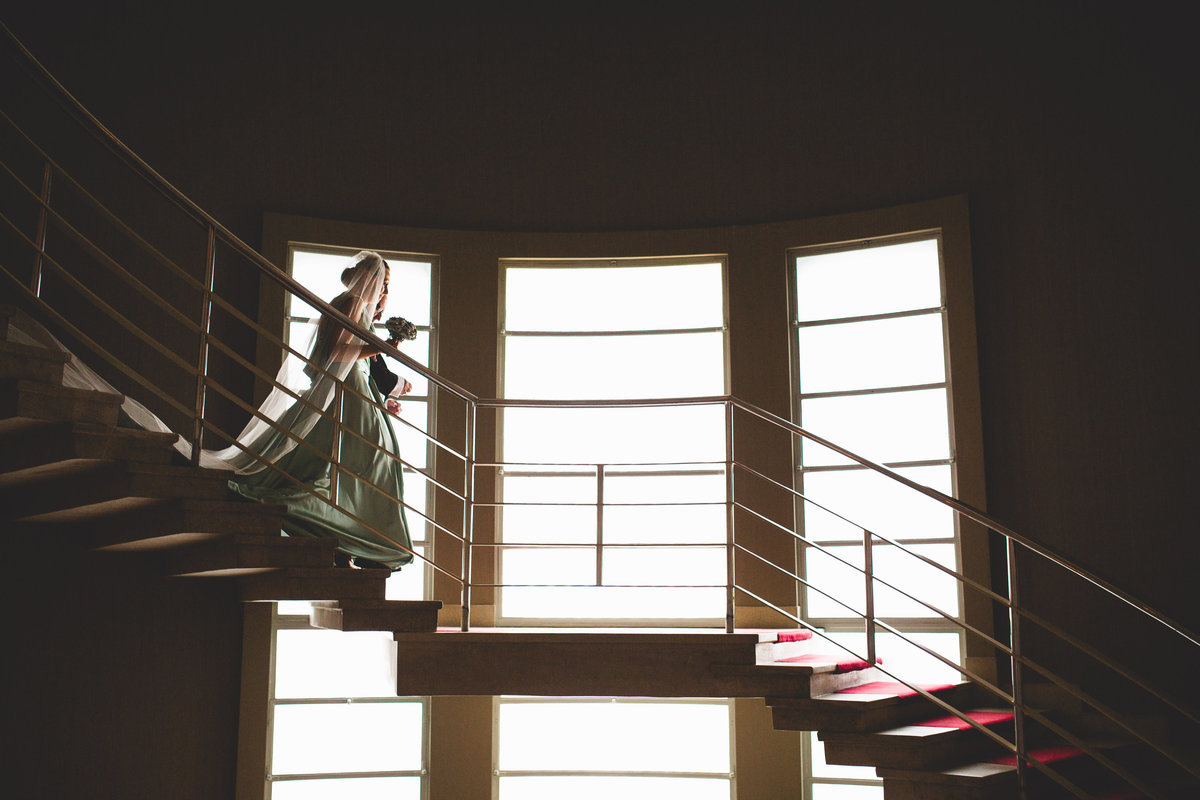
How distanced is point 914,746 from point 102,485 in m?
2.78

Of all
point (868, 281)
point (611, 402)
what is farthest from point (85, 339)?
point (868, 281)

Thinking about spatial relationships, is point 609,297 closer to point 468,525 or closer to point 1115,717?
point 468,525

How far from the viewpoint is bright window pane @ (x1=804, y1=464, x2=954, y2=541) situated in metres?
4.90

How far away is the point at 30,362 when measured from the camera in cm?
284

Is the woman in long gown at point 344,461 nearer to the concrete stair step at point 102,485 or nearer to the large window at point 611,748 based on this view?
the concrete stair step at point 102,485

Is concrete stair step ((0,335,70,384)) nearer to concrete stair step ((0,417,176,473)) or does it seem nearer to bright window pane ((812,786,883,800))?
concrete stair step ((0,417,176,473))

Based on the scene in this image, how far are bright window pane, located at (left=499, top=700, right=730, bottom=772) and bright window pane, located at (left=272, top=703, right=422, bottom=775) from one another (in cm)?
48

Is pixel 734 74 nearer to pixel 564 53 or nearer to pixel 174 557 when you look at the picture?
pixel 564 53

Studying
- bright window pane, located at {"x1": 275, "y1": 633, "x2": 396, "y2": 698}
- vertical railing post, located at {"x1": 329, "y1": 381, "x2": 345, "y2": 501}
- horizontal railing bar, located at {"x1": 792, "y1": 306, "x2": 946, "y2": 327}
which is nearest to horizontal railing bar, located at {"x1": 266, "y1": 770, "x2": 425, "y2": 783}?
bright window pane, located at {"x1": 275, "y1": 633, "x2": 396, "y2": 698}

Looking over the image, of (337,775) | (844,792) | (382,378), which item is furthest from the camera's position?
(337,775)

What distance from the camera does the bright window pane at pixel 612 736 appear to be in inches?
197

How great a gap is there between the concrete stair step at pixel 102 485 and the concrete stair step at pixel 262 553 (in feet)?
0.59

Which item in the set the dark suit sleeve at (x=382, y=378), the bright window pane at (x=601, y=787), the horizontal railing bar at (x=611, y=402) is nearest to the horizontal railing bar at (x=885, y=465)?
the horizontal railing bar at (x=611, y=402)

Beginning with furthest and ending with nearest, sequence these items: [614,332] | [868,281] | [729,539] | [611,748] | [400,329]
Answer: [614,332]
[868,281]
[611,748]
[400,329]
[729,539]
